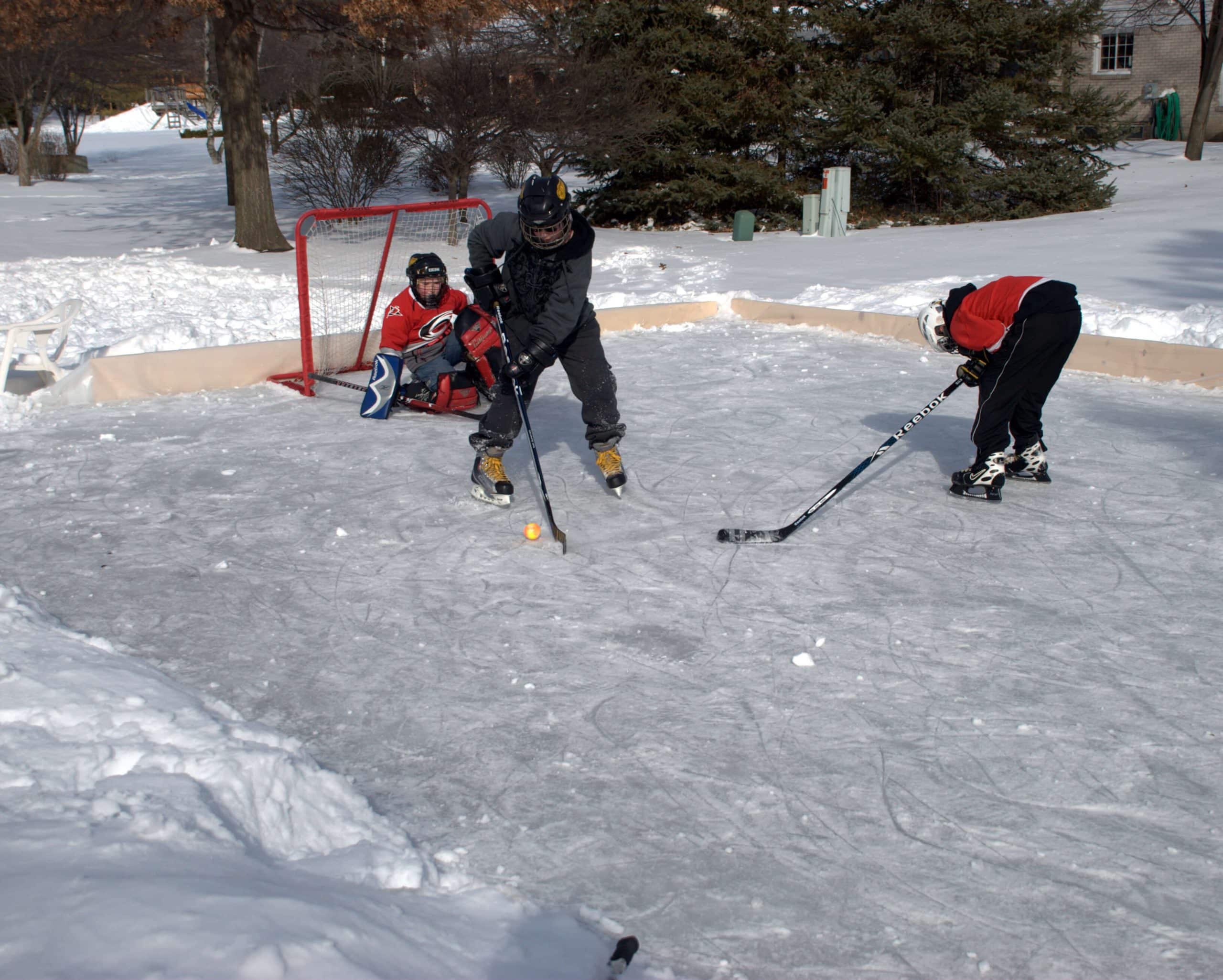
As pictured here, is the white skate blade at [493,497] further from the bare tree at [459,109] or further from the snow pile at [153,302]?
the bare tree at [459,109]

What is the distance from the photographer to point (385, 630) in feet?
12.2

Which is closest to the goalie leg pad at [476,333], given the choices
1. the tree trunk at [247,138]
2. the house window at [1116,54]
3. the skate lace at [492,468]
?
the skate lace at [492,468]

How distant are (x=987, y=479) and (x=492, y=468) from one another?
7.80 ft

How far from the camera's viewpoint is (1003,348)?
16.2 feet

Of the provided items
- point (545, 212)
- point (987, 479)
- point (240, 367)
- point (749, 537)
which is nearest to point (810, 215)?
point (240, 367)

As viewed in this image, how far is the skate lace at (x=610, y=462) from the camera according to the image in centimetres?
516

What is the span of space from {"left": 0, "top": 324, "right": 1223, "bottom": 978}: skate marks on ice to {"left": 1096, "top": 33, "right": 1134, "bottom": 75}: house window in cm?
2815

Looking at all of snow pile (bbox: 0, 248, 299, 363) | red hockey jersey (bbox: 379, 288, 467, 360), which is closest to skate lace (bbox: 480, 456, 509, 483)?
red hockey jersey (bbox: 379, 288, 467, 360)

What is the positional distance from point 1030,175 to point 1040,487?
14.6m

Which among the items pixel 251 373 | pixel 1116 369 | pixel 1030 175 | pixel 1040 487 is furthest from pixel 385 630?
pixel 1030 175

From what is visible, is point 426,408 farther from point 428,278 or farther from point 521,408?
point 521,408

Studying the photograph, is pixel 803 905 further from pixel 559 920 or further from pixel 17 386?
pixel 17 386

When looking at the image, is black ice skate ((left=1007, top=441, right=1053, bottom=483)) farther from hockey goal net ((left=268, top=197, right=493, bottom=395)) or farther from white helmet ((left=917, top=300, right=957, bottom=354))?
hockey goal net ((left=268, top=197, right=493, bottom=395))

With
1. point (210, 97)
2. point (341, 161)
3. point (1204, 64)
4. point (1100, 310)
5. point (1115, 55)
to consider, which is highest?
point (1115, 55)
